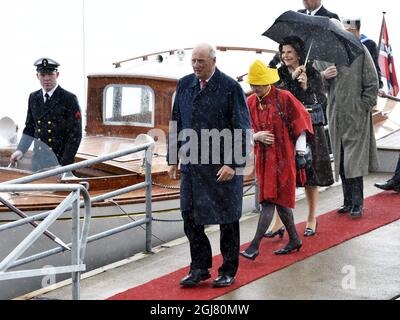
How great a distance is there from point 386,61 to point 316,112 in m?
5.69

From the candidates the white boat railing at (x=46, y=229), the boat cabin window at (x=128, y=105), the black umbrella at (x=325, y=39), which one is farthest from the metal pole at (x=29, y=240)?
the boat cabin window at (x=128, y=105)

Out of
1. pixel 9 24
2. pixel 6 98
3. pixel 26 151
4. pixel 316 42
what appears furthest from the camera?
pixel 9 24

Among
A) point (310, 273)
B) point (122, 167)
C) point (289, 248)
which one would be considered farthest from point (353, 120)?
point (122, 167)

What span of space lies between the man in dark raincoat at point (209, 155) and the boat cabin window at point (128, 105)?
4.19 m

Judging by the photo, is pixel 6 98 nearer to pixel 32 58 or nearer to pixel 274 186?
pixel 32 58

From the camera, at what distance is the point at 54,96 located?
11.1 meters

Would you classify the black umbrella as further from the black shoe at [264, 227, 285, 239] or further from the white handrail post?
the white handrail post

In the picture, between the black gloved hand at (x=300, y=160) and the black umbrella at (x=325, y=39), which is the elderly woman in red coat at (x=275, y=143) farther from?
the black umbrella at (x=325, y=39)

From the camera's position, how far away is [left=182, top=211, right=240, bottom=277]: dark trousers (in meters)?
8.87

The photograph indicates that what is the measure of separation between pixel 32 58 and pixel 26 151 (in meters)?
13.9

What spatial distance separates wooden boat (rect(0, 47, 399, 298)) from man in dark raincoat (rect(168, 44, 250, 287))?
1969mm

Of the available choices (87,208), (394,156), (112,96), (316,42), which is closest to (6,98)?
(112,96)

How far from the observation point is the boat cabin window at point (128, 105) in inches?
518

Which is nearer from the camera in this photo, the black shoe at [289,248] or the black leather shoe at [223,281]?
the black leather shoe at [223,281]
